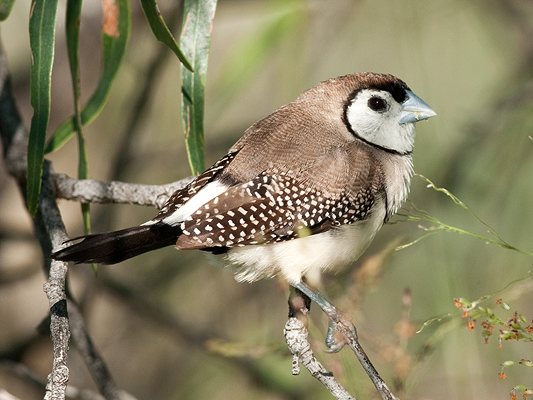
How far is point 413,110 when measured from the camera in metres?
2.46

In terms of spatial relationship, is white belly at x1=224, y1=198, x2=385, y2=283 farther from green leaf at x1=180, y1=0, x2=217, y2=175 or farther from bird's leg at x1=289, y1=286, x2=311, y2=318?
green leaf at x1=180, y1=0, x2=217, y2=175

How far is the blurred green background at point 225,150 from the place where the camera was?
10.9 feet

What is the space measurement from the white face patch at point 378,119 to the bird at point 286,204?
0.7 inches

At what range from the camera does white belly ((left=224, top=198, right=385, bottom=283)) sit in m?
2.15

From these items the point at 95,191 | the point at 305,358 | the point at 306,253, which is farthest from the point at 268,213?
the point at 95,191

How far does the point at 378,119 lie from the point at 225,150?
68.4 inches

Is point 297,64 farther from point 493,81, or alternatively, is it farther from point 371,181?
point 493,81

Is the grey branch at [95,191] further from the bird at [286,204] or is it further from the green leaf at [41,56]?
the green leaf at [41,56]

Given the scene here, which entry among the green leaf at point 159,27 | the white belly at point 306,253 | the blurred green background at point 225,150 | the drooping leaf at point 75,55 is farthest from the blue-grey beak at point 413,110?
the drooping leaf at point 75,55

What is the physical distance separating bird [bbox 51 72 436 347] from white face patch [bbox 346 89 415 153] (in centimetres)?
2

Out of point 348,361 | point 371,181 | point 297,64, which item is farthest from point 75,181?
point 297,64

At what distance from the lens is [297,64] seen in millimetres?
3346

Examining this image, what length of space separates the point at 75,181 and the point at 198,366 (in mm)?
2156

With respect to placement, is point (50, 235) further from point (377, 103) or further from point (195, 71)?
point (377, 103)
